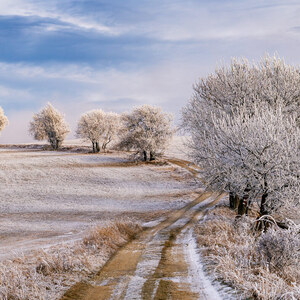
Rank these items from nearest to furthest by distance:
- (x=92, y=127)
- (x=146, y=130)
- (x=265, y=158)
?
(x=265, y=158), (x=146, y=130), (x=92, y=127)

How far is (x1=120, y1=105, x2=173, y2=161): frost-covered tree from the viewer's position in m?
57.0

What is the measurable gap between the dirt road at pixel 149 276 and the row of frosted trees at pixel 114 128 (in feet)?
131

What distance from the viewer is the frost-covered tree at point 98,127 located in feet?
236

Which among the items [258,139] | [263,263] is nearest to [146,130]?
[258,139]

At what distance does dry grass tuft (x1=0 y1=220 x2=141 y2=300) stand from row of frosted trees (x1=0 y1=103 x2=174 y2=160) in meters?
40.9

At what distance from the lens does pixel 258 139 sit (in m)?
17.0

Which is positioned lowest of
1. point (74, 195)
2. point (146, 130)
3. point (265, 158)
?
point (74, 195)

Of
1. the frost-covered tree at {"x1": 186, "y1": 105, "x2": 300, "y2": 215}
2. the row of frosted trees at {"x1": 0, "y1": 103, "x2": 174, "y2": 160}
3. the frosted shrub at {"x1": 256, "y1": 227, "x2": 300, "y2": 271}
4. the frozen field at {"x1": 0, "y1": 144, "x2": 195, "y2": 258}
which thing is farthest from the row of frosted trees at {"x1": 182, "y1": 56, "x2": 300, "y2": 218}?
the row of frosted trees at {"x1": 0, "y1": 103, "x2": 174, "y2": 160}

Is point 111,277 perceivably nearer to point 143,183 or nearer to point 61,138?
point 143,183

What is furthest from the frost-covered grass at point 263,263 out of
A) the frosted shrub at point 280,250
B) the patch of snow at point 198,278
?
the patch of snow at point 198,278

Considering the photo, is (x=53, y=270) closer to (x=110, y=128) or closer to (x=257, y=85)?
(x=257, y=85)

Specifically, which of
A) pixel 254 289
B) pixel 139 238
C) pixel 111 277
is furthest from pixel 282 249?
pixel 139 238

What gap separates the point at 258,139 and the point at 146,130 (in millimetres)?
42054

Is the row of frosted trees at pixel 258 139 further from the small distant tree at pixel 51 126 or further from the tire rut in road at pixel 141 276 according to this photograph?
the small distant tree at pixel 51 126
